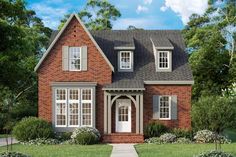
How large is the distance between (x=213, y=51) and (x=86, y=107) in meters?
19.6

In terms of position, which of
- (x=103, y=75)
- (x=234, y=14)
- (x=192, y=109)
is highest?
(x=234, y=14)

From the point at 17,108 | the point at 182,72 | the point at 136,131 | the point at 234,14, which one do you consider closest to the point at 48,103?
the point at 136,131

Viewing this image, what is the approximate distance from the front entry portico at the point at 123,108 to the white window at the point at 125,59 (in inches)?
92.0

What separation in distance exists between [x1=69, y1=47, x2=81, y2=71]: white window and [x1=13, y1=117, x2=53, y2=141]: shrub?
14.5 ft

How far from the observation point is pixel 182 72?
33.1m

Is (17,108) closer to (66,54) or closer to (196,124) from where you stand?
(66,54)

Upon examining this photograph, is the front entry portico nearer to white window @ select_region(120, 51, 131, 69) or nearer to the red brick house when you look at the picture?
the red brick house

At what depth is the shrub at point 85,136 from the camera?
29.1m

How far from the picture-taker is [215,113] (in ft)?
100

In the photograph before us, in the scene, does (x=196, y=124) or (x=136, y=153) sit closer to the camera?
(x=136, y=153)

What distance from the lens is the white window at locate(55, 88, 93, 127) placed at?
32.0m

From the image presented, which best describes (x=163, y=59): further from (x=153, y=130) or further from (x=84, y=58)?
(x=84, y=58)

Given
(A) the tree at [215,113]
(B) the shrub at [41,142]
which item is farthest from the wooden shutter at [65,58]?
(A) the tree at [215,113]

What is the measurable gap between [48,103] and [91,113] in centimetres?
298
